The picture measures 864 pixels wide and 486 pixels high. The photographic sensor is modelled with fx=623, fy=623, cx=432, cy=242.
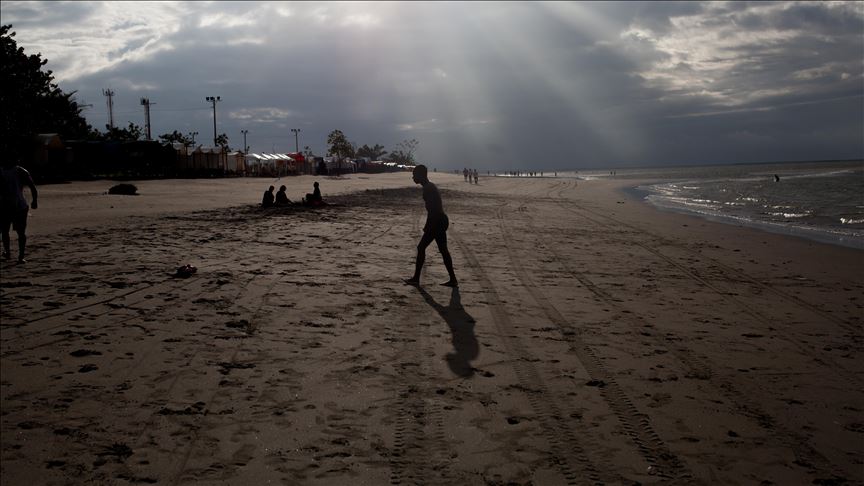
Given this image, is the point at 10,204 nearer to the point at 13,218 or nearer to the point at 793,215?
the point at 13,218

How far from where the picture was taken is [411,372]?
5.11 metres

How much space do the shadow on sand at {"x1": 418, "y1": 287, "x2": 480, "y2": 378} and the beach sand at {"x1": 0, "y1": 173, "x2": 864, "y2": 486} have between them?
1.3 inches

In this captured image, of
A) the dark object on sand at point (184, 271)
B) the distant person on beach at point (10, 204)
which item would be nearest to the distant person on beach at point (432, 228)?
the dark object on sand at point (184, 271)

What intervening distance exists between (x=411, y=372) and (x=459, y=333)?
1.23m

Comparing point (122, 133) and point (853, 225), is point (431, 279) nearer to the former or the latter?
point (853, 225)

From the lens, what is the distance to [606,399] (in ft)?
15.3

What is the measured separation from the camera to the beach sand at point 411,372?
12.2 ft

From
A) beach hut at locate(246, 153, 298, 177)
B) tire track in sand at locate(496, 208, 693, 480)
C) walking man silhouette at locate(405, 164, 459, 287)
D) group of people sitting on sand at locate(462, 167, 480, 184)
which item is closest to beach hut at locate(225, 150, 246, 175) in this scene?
beach hut at locate(246, 153, 298, 177)

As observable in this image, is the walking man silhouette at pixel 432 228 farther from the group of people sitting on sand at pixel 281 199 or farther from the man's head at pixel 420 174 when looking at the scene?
the group of people sitting on sand at pixel 281 199

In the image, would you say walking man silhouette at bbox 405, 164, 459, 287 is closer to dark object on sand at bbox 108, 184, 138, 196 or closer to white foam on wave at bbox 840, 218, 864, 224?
dark object on sand at bbox 108, 184, 138, 196

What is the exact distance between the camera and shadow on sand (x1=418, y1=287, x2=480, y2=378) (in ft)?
17.4

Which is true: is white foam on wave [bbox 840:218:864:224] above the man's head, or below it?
below

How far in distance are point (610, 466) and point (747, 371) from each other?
2.39 metres

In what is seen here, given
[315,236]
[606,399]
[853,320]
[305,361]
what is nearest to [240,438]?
[305,361]
